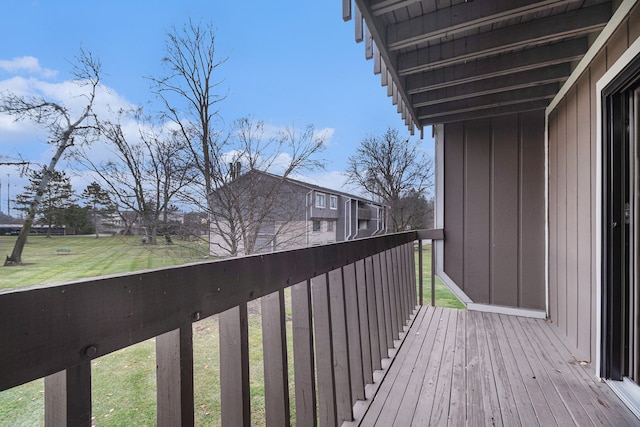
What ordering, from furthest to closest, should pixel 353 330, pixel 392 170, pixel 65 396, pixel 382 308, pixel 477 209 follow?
pixel 392 170 → pixel 477 209 → pixel 382 308 → pixel 353 330 → pixel 65 396

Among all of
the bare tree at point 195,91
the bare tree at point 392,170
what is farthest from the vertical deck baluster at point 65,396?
the bare tree at point 392,170

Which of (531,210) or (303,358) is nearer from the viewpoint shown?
(303,358)

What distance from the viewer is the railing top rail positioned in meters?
0.38

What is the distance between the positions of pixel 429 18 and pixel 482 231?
7.85 ft

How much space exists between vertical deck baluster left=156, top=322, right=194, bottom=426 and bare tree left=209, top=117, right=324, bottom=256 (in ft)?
17.4

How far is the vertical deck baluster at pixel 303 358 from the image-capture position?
43.0 inches

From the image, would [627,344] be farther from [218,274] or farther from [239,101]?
[239,101]

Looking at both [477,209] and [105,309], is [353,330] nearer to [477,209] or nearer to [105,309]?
[105,309]

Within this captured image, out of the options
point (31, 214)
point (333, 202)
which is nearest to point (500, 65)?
point (31, 214)

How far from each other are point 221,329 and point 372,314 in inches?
45.7

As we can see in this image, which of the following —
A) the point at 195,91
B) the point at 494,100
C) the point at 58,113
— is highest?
the point at 195,91

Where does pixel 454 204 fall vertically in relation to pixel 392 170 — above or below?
below

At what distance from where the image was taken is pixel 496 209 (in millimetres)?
3430

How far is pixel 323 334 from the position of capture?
127 centimetres
